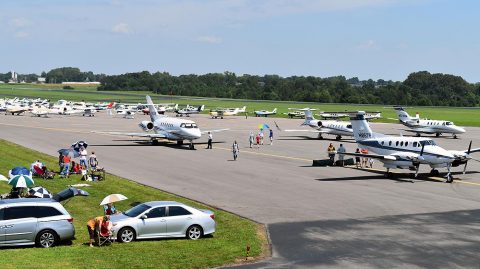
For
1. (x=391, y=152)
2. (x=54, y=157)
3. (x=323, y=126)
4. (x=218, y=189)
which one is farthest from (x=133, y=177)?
(x=323, y=126)

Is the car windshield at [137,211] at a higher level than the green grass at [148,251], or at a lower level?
higher

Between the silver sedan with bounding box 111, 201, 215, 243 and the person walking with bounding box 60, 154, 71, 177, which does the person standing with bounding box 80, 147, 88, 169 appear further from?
the silver sedan with bounding box 111, 201, 215, 243

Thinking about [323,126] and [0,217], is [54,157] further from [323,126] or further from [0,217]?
[323,126]

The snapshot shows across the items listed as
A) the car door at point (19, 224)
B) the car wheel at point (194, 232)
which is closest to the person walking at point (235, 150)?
the car wheel at point (194, 232)

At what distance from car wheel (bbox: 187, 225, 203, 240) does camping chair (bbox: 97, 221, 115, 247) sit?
3.11 metres

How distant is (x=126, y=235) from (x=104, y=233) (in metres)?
0.94

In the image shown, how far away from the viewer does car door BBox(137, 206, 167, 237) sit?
914 inches

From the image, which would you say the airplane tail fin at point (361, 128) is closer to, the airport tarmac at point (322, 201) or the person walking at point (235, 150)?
the airport tarmac at point (322, 201)

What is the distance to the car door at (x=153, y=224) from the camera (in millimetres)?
23203

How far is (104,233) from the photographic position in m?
22.5

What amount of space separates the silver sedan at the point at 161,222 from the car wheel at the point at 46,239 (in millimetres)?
2219

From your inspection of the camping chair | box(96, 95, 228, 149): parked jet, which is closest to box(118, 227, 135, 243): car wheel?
the camping chair

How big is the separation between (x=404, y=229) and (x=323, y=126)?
49532 millimetres

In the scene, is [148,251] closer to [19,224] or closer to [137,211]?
[137,211]
